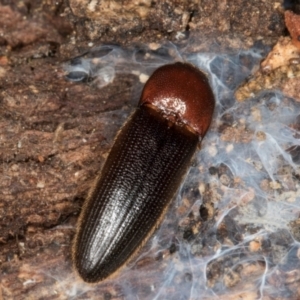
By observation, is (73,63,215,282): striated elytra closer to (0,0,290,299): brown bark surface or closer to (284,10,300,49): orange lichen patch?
(0,0,290,299): brown bark surface

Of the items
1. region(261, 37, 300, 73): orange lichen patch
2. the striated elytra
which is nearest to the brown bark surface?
region(261, 37, 300, 73): orange lichen patch

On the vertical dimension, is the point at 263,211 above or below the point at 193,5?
below

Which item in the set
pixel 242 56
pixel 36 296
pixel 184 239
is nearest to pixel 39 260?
pixel 36 296

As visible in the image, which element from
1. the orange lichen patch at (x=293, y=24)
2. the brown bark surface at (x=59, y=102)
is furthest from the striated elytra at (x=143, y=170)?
the orange lichen patch at (x=293, y=24)

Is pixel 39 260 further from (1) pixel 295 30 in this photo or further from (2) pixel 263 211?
(1) pixel 295 30

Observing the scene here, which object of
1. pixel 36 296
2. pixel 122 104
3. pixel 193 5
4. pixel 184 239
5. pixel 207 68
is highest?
pixel 193 5

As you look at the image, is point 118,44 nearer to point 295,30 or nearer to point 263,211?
point 295,30

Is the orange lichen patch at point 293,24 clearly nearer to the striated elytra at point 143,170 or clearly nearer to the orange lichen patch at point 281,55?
the orange lichen patch at point 281,55
